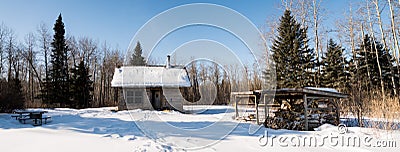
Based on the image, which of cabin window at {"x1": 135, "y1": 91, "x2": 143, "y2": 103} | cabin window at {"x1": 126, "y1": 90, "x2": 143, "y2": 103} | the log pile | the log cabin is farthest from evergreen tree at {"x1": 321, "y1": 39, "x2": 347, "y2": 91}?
cabin window at {"x1": 126, "y1": 90, "x2": 143, "y2": 103}

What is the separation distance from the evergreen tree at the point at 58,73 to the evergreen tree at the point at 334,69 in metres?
24.7

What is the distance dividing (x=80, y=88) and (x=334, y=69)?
25.2m

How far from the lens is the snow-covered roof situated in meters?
15.7

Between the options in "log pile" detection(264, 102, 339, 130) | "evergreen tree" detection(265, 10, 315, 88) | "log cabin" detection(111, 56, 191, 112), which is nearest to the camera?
"log pile" detection(264, 102, 339, 130)

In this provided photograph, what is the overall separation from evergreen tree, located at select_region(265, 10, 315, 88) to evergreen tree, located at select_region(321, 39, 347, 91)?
2.39 metres

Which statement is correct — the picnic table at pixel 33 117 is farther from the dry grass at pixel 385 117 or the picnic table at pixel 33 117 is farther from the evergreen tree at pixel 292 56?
the evergreen tree at pixel 292 56

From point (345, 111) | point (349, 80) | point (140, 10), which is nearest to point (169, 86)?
point (140, 10)

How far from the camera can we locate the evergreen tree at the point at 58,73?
73.7ft

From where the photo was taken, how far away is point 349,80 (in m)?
20.2

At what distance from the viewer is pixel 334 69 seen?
2067 centimetres

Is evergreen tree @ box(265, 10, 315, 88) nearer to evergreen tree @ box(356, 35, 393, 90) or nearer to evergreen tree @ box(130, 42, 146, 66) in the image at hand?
evergreen tree @ box(356, 35, 393, 90)

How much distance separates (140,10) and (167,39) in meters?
4.32

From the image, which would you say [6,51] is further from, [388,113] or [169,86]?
[388,113]

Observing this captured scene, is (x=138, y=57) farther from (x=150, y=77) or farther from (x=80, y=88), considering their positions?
(x=150, y=77)
